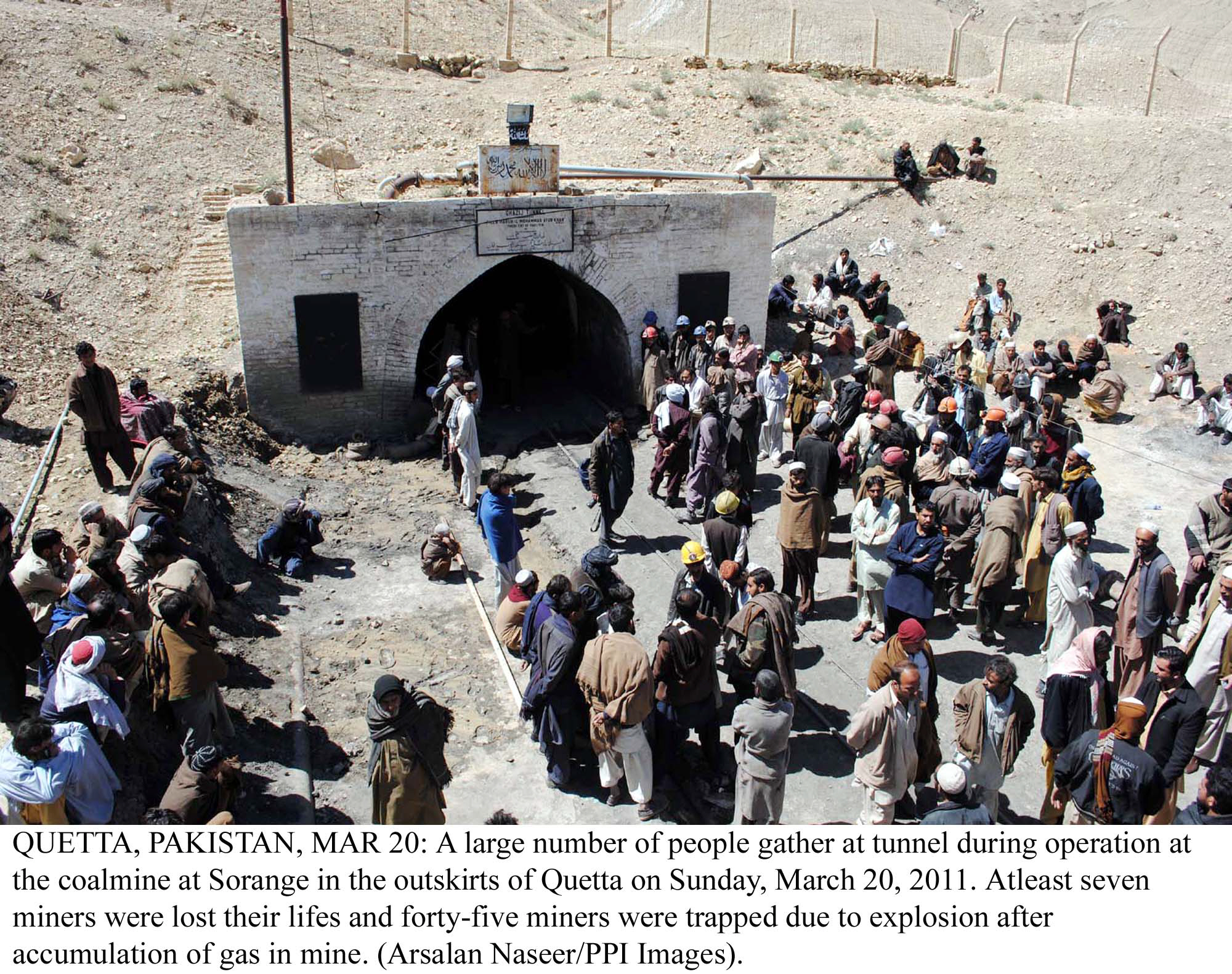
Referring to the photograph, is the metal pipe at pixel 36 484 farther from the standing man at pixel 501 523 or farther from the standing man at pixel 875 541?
the standing man at pixel 875 541

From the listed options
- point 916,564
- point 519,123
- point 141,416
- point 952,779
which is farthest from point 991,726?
point 519,123

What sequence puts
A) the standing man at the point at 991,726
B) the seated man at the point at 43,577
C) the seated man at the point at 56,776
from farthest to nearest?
the seated man at the point at 43,577 → the standing man at the point at 991,726 → the seated man at the point at 56,776

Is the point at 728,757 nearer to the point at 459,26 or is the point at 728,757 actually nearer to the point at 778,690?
the point at 778,690

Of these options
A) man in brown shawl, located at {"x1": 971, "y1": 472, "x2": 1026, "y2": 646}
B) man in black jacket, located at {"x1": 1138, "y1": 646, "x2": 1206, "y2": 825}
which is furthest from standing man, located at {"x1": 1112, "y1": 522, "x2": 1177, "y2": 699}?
man in black jacket, located at {"x1": 1138, "y1": 646, "x2": 1206, "y2": 825}

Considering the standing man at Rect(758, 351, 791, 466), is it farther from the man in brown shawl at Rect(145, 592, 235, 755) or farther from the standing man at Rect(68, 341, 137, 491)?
the man in brown shawl at Rect(145, 592, 235, 755)

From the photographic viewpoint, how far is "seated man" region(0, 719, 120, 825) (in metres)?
5.59

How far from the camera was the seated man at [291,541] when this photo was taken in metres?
11.0

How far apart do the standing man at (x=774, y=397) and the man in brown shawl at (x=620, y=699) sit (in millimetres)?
6571

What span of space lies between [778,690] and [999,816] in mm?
2097

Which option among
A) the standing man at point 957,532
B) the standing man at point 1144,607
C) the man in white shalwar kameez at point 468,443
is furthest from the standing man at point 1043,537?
the man in white shalwar kameez at point 468,443

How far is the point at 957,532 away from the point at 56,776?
7.44 metres

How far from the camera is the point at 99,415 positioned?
34.1 ft
